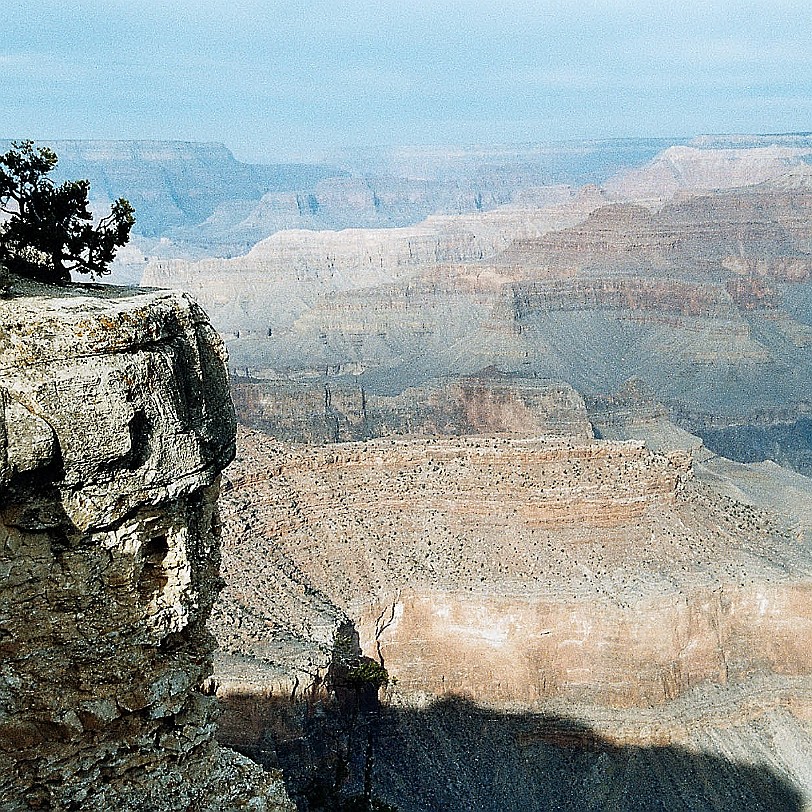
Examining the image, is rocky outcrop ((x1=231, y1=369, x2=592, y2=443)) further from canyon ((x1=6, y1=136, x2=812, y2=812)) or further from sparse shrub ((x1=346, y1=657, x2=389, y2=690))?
sparse shrub ((x1=346, y1=657, x2=389, y2=690))

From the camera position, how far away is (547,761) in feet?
87.1

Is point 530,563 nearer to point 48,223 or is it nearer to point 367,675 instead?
point 367,675

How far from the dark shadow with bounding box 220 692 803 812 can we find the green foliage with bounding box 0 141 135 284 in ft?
50.2

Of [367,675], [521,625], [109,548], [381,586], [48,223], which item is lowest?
[367,675]

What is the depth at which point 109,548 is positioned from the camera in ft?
26.3

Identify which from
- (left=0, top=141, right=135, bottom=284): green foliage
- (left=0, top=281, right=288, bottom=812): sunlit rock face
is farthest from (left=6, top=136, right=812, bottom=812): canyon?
(left=0, top=141, right=135, bottom=284): green foliage

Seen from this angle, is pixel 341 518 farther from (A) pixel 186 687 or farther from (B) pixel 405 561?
(A) pixel 186 687

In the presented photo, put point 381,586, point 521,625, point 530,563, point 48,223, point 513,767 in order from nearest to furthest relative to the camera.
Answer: point 48,223 → point 513,767 → point 521,625 → point 381,586 → point 530,563

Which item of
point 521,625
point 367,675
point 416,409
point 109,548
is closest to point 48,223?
point 109,548

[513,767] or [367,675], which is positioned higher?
[367,675]

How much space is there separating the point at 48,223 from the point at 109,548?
4.22 meters

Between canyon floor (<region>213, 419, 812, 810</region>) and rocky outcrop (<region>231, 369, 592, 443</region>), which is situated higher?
canyon floor (<region>213, 419, 812, 810</region>)

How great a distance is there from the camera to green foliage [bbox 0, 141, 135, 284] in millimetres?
10000

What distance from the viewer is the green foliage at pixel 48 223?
1000cm
